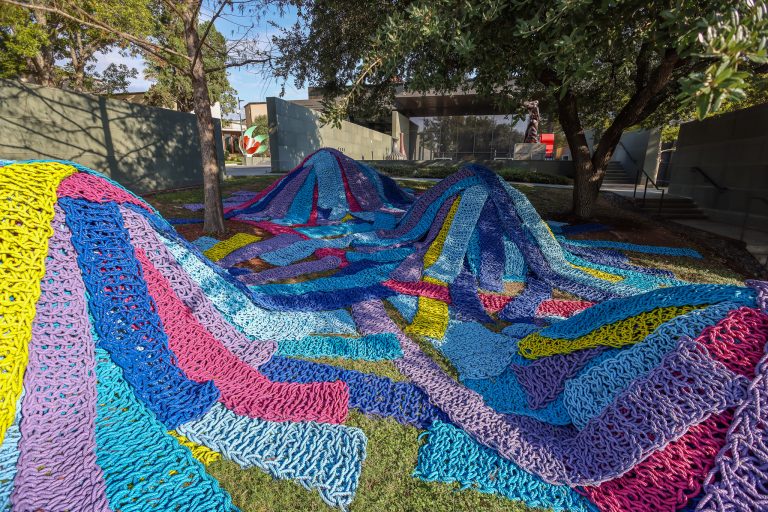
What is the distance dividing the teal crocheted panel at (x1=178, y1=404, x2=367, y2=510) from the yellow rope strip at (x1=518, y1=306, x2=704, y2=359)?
1.40 metres

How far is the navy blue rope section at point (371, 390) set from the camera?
Answer: 2191mm

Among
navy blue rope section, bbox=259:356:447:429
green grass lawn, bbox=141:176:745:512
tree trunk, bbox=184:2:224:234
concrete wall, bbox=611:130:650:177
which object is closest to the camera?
green grass lawn, bbox=141:176:745:512

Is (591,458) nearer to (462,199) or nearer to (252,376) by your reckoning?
(252,376)

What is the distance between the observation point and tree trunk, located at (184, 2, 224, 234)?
16.7 feet

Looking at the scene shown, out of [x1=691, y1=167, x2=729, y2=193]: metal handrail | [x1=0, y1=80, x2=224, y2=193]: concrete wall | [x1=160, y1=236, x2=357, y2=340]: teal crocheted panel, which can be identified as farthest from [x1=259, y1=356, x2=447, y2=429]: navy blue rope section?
[x1=691, y1=167, x2=729, y2=193]: metal handrail

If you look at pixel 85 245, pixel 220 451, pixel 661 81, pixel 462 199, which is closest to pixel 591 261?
pixel 462 199

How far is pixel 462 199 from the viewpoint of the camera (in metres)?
5.61

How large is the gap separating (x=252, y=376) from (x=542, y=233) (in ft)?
14.0

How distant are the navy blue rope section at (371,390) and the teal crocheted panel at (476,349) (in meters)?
0.43

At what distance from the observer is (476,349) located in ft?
9.39

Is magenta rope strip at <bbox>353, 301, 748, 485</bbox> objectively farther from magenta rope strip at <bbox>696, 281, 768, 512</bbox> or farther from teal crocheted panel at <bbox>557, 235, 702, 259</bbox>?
teal crocheted panel at <bbox>557, 235, 702, 259</bbox>

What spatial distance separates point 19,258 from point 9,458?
0.89 meters

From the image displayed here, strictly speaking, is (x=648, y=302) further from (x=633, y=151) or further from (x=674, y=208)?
(x=633, y=151)

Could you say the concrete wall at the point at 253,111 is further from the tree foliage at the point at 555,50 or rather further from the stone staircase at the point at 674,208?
the stone staircase at the point at 674,208
